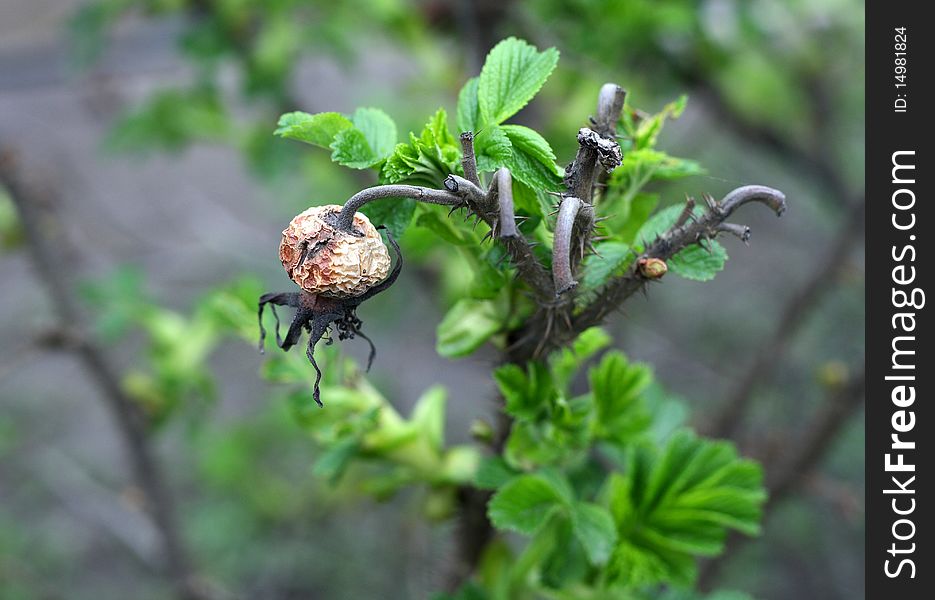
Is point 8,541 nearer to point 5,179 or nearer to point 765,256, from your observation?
point 5,179

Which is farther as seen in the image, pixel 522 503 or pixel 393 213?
pixel 522 503

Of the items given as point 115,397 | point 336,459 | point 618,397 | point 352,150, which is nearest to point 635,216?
point 618,397

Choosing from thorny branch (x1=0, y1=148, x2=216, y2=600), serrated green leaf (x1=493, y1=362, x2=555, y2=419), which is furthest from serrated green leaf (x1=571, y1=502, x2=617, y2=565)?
thorny branch (x1=0, y1=148, x2=216, y2=600)

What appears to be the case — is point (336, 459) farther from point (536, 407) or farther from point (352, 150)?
point (352, 150)

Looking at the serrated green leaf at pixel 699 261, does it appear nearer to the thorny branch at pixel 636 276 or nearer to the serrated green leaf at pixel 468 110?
the thorny branch at pixel 636 276

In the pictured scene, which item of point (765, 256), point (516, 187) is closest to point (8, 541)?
point (516, 187)

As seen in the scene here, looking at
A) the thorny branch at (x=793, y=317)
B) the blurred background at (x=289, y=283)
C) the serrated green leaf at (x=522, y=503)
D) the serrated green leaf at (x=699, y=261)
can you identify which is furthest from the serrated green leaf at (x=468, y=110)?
the thorny branch at (x=793, y=317)
